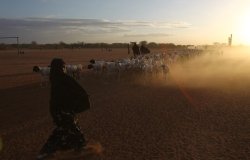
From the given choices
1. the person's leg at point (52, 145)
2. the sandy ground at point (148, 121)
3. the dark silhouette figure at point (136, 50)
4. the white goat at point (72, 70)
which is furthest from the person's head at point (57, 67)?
the dark silhouette figure at point (136, 50)

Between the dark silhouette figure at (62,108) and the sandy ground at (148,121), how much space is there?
0.63 metres

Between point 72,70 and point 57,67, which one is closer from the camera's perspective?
point 57,67

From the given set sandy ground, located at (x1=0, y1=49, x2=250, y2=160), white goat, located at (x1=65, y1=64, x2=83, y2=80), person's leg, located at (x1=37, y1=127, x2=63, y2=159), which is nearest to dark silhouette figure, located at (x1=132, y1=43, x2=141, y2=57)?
white goat, located at (x1=65, y1=64, x2=83, y2=80)

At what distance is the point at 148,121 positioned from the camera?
1062cm

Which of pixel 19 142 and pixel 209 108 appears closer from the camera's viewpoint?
pixel 19 142

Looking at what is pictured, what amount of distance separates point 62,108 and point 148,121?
360 cm

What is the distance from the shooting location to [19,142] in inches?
349

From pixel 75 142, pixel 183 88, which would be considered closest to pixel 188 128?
pixel 75 142

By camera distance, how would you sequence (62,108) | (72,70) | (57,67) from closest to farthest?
(57,67)
(62,108)
(72,70)

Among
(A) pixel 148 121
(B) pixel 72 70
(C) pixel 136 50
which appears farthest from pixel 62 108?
(C) pixel 136 50

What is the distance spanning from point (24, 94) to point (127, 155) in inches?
353

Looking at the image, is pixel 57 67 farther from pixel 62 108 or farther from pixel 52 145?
pixel 52 145

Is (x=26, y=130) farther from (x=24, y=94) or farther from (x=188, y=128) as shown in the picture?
(x=24, y=94)

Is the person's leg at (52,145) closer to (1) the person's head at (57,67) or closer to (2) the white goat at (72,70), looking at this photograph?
(1) the person's head at (57,67)
